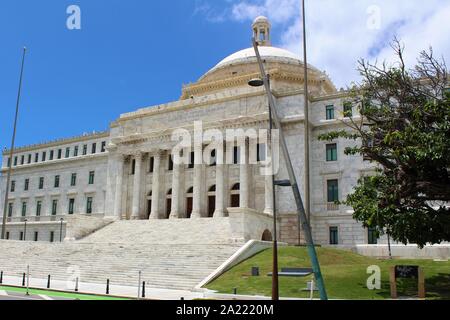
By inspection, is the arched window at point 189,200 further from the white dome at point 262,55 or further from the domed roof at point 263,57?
the white dome at point 262,55

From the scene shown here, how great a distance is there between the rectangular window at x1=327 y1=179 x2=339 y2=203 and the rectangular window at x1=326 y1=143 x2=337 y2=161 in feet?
7.58

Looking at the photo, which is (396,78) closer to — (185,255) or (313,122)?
(185,255)

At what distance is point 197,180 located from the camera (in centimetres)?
→ 4997

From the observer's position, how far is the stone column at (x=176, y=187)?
50.7 metres

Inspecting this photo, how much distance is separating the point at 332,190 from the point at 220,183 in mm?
11652

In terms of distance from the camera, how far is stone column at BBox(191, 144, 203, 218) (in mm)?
49175

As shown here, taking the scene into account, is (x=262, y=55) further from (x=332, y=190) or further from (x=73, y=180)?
(x=73, y=180)

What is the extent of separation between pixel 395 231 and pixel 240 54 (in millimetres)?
46301

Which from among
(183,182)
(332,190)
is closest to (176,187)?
(183,182)

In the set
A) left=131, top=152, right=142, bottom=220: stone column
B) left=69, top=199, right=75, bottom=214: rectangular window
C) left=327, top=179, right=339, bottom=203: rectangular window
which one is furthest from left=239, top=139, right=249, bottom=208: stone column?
left=69, top=199, right=75, bottom=214: rectangular window

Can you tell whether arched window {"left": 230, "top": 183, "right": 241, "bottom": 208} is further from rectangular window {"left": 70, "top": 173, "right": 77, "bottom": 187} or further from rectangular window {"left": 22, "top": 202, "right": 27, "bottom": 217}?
rectangular window {"left": 22, "top": 202, "right": 27, "bottom": 217}

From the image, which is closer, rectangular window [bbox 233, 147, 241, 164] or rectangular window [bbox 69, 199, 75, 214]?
rectangular window [bbox 233, 147, 241, 164]

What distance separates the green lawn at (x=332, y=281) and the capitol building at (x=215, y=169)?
6.56 metres
